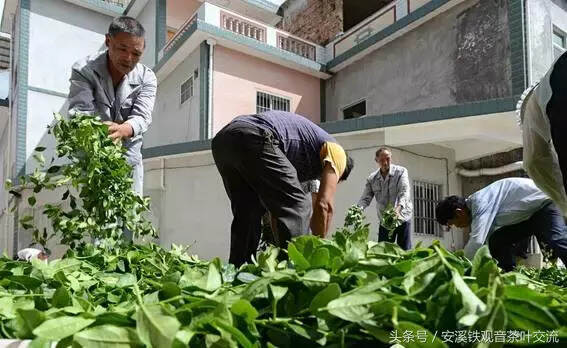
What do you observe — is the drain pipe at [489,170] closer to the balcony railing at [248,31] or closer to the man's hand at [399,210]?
the man's hand at [399,210]

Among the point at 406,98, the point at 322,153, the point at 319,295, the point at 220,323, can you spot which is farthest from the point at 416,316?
the point at 406,98

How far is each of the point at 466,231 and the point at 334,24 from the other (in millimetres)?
7953

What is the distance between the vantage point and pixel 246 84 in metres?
14.1

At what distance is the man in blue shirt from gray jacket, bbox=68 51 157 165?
233cm

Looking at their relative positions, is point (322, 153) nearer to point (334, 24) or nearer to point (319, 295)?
point (319, 295)

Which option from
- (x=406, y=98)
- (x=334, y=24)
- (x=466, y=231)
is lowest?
(x=466, y=231)

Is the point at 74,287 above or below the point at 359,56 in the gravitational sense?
below

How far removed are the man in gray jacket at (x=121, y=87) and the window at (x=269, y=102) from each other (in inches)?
427

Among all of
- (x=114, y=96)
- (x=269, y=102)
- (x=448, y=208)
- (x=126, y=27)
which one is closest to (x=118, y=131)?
(x=114, y=96)

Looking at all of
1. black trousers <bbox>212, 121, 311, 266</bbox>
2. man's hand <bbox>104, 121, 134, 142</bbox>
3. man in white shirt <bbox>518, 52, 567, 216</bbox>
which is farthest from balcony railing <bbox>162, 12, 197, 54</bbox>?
man in white shirt <bbox>518, 52, 567, 216</bbox>

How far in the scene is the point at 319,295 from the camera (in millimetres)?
780

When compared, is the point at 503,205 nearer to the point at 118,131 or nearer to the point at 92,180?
the point at 118,131

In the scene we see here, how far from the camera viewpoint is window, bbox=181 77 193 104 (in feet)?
47.7

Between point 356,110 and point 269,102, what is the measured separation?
8.01ft
